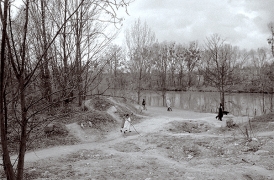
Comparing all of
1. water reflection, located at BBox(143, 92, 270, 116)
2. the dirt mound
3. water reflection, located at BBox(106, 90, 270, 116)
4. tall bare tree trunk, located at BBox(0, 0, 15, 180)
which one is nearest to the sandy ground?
the dirt mound

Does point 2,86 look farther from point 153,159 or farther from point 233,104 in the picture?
point 233,104

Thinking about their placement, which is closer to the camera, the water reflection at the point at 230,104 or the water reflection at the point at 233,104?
the water reflection at the point at 230,104

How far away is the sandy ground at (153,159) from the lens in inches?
299

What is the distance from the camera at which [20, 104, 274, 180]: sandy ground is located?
24.9ft

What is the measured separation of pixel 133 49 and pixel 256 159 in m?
19.9

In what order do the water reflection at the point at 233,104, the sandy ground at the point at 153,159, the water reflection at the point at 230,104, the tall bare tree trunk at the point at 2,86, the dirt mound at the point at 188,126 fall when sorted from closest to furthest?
the tall bare tree trunk at the point at 2,86 < the sandy ground at the point at 153,159 < the dirt mound at the point at 188,126 < the water reflection at the point at 230,104 < the water reflection at the point at 233,104

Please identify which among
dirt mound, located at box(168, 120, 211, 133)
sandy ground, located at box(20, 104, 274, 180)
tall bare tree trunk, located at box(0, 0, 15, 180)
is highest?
tall bare tree trunk, located at box(0, 0, 15, 180)

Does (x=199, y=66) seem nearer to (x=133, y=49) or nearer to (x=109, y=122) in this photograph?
(x=133, y=49)

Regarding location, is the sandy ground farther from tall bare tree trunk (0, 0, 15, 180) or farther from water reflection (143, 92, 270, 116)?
water reflection (143, 92, 270, 116)

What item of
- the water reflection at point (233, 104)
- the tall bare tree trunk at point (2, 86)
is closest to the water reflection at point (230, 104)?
the water reflection at point (233, 104)

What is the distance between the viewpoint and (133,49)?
26469 mm

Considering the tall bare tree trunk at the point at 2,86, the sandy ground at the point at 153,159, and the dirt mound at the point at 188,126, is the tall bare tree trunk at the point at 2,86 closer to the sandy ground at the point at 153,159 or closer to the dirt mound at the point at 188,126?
the sandy ground at the point at 153,159

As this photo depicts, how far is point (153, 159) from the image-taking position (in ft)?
30.2

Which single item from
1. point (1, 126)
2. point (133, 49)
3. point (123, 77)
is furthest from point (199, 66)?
point (1, 126)
